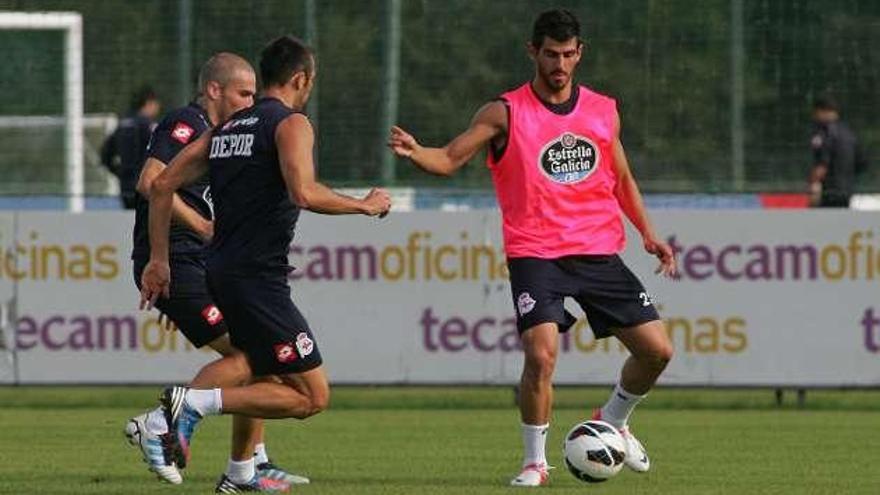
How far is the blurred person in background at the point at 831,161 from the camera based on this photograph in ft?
61.1

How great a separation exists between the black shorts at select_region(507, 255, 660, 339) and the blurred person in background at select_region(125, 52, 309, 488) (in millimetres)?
1415

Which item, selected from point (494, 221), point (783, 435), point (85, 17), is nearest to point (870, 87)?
point (494, 221)

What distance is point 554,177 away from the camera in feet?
39.1

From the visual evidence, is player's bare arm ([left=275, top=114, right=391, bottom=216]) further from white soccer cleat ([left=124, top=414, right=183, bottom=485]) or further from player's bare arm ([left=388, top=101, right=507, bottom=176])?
white soccer cleat ([left=124, top=414, right=183, bottom=485])

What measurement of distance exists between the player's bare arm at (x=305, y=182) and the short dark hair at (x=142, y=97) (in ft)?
31.0

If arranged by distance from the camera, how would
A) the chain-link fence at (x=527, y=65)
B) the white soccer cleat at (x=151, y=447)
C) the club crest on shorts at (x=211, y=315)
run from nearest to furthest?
the white soccer cleat at (x=151, y=447)
the club crest on shorts at (x=211, y=315)
the chain-link fence at (x=527, y=65)

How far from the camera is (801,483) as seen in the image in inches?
456

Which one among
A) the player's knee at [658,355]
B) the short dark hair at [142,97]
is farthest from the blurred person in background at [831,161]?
the player's knee at [658,355]

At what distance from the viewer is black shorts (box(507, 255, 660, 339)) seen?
11742mm

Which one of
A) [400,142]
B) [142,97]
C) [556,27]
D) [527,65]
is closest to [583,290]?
[556,27]

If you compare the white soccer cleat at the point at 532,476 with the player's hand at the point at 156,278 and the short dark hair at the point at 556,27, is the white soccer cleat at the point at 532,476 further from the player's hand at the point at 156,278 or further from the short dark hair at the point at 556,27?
the short dark hair at the point at 556,27

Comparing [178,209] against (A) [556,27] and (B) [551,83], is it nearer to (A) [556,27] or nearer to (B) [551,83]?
(B) [551,83]

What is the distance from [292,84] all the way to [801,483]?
3.13 m

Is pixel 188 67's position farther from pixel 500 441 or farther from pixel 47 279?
pixel 500 441
